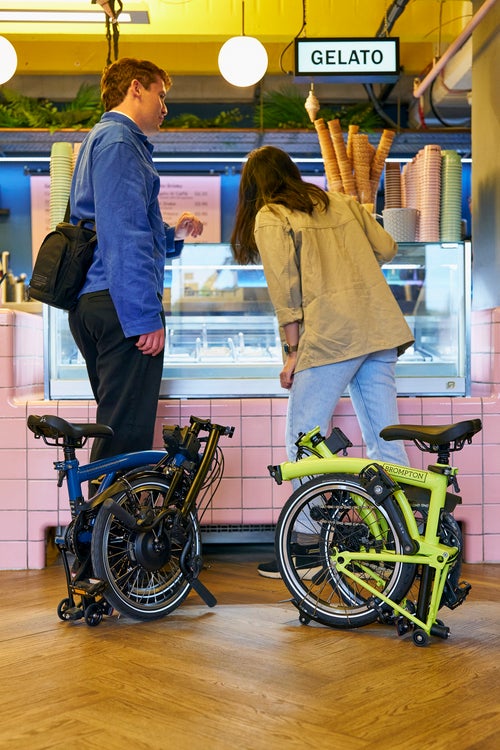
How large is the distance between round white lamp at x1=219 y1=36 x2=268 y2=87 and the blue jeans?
3.26m

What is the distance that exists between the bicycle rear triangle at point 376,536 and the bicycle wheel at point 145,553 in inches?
13.2

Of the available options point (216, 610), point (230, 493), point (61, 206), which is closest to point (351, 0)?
point (61, 206)

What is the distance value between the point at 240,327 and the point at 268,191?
2.52 feet

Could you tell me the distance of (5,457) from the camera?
12.4ft

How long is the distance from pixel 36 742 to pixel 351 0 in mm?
6979

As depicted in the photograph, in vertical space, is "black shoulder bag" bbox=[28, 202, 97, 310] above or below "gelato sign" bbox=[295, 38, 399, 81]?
below

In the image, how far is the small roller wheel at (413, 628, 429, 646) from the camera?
253 cm

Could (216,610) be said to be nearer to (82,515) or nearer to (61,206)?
(82,515)

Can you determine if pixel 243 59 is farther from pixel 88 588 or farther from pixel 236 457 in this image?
pixel 88 588

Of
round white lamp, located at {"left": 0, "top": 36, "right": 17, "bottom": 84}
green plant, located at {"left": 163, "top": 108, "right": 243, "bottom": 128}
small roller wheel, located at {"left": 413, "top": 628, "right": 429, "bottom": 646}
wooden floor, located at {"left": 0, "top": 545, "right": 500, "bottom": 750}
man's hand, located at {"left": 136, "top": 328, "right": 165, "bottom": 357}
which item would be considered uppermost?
green plant, located at {"left": 163, "top": 108, "right": 243, "bottom": 128}

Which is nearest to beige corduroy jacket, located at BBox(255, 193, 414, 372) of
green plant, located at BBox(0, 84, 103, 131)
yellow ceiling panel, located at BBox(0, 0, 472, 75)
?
yellow ceiling panel, located at BBox(0, 0, 472, 75)

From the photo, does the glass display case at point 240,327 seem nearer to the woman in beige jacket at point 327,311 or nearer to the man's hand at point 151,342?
the woman in beige jacket at point 327,311

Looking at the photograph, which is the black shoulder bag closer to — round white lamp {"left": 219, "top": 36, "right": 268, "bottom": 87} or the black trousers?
the black trousers

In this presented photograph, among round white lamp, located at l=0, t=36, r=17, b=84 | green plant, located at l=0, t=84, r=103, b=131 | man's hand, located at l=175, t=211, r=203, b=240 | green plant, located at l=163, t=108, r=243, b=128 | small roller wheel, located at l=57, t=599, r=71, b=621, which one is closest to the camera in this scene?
small roller wheel, located at l=57, t=599, r=71, b=621
